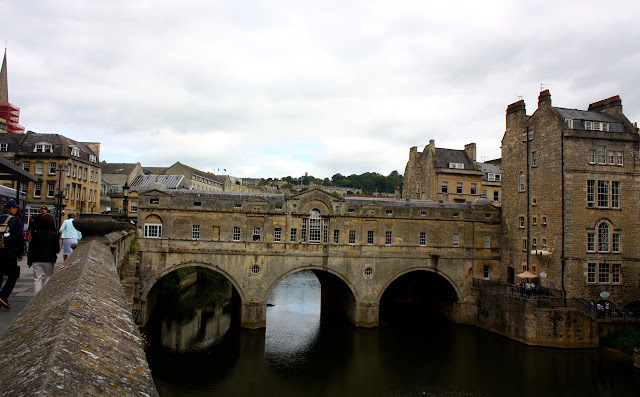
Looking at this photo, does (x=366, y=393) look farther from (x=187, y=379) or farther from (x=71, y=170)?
(x=71, y=170)

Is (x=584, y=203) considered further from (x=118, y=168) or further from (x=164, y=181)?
(x=118, y=168)

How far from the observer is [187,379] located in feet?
79.9

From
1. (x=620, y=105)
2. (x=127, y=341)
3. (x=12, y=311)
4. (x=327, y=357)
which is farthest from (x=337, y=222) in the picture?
(x=127, y=341)

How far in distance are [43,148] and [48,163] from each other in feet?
6.11

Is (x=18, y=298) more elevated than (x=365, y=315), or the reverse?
(x=18, y=298)

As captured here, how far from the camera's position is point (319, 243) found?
114 feet

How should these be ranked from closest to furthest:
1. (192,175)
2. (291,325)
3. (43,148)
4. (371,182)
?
1. (291,325)
2. (43,148)
3. (192,175)
4. (371,182)

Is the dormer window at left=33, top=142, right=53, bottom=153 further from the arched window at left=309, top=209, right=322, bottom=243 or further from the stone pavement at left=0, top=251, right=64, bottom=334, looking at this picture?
the stone pavement at left=0, top=251, right=64, bottom=334

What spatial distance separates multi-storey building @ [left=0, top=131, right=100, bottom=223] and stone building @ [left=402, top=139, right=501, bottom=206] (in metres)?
36.3

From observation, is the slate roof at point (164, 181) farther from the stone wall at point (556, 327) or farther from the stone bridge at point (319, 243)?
the stone wall at point (556, 327)

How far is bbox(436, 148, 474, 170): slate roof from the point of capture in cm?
4912

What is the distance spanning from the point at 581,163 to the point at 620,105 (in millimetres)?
7401

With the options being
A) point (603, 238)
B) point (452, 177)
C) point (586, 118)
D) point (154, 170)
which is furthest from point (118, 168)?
point (603, 238)

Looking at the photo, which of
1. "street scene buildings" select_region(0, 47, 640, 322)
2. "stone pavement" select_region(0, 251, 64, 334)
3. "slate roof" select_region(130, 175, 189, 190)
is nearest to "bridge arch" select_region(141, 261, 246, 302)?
"street scene buildings" select_region(0, 47, 640, 322)
